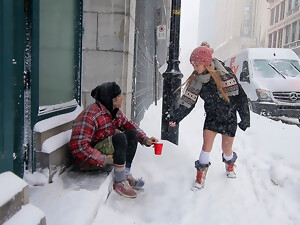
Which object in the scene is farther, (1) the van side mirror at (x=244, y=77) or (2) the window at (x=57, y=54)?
(1) the van side mirror at (x=244, y=77)

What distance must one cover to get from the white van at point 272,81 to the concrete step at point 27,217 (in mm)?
8540

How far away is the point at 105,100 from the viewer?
3318mm

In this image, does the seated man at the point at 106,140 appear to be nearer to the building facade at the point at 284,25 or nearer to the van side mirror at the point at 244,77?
the van side mirror at the point at 244,77

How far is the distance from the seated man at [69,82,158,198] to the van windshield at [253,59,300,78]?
777cm

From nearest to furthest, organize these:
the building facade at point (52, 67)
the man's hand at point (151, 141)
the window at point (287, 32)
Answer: the building facade at point (52, 67) < the man's hand at point (151, 141) < the window at point (287, 32)

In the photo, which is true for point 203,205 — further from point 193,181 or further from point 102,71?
point 102,71

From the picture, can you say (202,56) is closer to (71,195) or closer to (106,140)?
(106,140)

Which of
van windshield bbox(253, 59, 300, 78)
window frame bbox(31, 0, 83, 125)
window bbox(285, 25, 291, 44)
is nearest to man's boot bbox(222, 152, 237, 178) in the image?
window frame bbox(31, 0, 83, 125)

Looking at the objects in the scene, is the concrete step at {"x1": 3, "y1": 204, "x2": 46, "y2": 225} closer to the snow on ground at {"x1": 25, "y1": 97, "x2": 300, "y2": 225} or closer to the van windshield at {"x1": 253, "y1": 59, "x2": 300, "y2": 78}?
the snow on ground at {"x1": 25, "y1": 97, "x2": 300, "y2": 225}

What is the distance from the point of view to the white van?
9.46m

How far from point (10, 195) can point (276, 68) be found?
33.4 feet

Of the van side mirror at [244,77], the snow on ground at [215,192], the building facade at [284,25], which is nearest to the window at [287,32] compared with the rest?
the building facade at [284,25]

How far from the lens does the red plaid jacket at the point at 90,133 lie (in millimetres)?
3084

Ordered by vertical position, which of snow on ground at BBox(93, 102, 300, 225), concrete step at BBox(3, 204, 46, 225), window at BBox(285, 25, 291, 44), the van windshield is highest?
window at BBox(285, 25, 291, 44)
